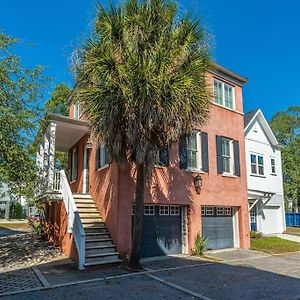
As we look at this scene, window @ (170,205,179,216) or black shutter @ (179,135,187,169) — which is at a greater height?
black shutter @ (179,135,187,169)

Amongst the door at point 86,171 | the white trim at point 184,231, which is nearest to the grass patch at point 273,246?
the white trim at point 184,231

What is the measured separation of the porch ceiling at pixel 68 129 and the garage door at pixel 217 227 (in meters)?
6.56

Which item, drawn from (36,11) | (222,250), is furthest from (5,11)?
(222,250)

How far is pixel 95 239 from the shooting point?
11609mm

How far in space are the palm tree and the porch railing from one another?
63.1 inches

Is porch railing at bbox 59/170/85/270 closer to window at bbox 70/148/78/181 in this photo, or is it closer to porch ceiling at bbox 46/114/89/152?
porch ceiling at bbox 46/114/89/152

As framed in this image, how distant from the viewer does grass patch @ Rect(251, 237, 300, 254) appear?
15562 millimetres

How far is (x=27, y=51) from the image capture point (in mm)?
12289

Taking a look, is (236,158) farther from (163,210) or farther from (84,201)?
(84,201)

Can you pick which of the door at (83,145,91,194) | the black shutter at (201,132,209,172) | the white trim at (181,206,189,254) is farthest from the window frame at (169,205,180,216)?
the door at (83,145,91,194)

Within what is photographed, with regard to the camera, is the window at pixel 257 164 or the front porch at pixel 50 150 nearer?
the front porch at pixel 50 150

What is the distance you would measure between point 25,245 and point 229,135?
435 inches

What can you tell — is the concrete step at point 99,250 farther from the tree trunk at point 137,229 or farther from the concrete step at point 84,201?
the concrete step at point 84,201

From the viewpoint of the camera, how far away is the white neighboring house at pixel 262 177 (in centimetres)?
2147
